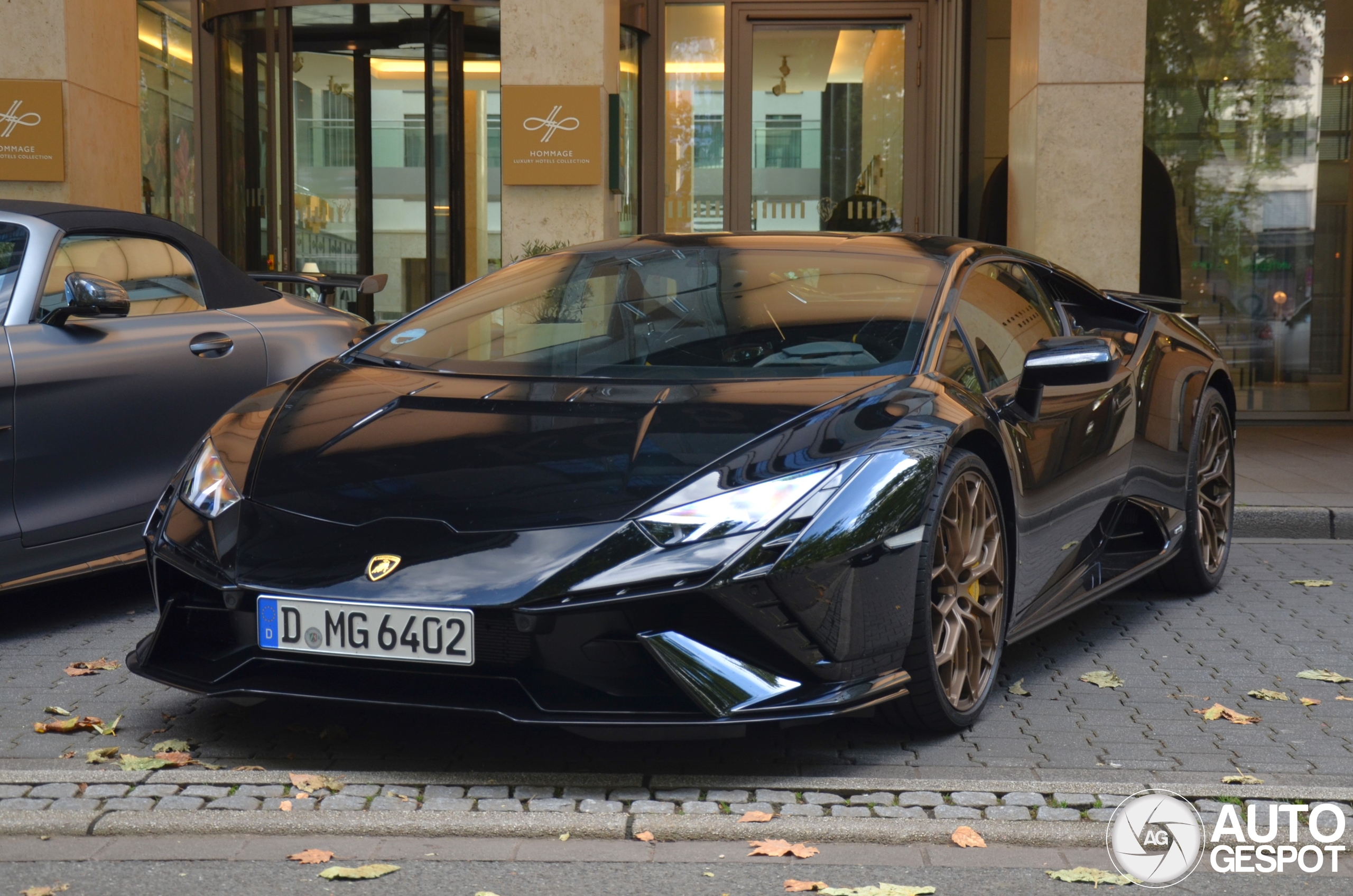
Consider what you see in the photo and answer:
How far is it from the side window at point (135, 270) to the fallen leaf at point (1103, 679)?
3.32m

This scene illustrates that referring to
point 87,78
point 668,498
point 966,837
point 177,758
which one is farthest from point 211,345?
point 87,78

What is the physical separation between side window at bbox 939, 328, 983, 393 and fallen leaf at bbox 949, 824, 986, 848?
4.22 feet

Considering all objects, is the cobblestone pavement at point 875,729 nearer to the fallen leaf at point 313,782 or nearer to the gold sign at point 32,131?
the fallen leaf at point 313,782

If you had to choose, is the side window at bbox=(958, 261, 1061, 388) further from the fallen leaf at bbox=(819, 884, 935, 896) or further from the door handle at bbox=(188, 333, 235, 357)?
the door handle at bbox=(188, 333, 235, 357)

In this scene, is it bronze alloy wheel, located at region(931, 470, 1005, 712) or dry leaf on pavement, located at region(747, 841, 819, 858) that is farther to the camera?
bronze alloy wheel, located at region(931, 470, 1005, 712)

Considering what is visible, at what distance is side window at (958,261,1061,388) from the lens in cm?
429

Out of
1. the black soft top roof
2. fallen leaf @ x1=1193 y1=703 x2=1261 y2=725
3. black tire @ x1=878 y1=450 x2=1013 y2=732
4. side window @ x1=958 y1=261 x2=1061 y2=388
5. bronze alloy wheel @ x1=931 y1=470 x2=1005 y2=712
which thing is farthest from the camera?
the black soft top roof

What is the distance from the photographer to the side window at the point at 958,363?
4.03 m

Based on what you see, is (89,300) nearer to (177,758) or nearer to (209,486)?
(209,486)

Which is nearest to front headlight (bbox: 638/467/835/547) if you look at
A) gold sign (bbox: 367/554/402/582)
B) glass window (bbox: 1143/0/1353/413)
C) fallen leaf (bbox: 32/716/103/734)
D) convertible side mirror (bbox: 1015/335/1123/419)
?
gold sign (bbox: 367/554/402/582)

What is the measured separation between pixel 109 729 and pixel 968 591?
2.15m

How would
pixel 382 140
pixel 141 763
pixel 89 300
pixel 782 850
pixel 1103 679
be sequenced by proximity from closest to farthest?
pixel 782 850 → pixel 141 763 → pixel 1103 679 → pixel 89 300 → pixel 382 140

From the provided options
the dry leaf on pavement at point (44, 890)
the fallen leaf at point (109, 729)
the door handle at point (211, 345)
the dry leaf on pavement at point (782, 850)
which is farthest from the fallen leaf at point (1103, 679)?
the door handle at point (211, 345)

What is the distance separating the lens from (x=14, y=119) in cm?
1029
